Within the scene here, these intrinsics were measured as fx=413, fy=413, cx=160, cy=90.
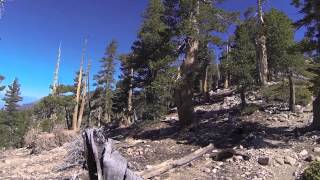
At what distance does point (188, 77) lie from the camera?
2317 cm

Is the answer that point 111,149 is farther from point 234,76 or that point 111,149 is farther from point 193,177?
point 234,76

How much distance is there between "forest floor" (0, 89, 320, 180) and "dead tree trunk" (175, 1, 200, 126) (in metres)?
1.09

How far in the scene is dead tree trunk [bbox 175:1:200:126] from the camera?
2305cm

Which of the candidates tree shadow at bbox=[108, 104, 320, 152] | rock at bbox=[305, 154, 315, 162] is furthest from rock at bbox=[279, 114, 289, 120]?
rock at bbox=[305, 154, 315, 162]

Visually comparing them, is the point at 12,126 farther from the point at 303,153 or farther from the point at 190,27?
the point at 303,153

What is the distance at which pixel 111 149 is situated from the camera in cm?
605

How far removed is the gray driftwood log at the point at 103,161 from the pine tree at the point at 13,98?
245 feet

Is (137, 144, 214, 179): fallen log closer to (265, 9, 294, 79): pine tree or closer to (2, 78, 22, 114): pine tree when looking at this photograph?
(265, 9, 294, 79): pine tree

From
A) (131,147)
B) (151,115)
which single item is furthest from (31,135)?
(131,147)

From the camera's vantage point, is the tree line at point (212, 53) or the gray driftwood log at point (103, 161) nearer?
the gray driftwood log at point (103, 161)

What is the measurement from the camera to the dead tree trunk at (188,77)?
2305cm

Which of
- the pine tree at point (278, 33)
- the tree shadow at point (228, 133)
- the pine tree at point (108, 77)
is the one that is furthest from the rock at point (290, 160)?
the pine tree at point (108, 77)

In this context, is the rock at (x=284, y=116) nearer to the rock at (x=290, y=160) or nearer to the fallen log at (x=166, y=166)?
the rock at (x=290, y=160)

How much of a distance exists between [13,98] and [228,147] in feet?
223
